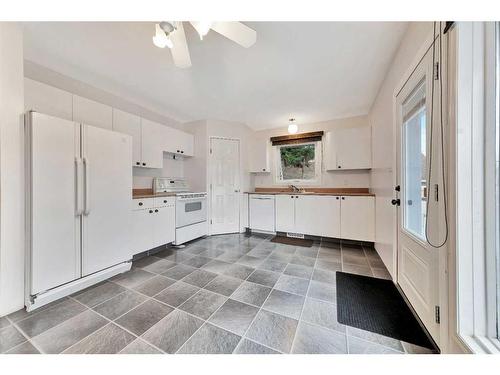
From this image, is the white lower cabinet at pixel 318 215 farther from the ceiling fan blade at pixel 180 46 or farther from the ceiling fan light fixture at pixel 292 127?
the ceiling fan blade at pixel 180 46

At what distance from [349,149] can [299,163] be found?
1.06 meters

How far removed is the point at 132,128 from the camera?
2.71m

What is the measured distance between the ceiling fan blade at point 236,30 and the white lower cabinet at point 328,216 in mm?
2676

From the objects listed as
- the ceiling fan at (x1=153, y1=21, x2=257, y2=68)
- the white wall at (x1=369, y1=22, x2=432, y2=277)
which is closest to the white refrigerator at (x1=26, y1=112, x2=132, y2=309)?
the ceiling fan at (x1=153, y1=21, x2=257, y2=68)

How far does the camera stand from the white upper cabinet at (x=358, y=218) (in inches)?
115

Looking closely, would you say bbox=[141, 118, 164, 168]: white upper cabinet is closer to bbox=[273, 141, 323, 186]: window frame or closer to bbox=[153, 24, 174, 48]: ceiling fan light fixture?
bbox=[153, 24, 174, 48]: ceiling fan light fixture

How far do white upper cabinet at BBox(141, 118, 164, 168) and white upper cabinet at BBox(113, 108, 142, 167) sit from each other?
6 cm

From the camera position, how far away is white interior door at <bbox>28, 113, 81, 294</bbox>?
1521 millimetres

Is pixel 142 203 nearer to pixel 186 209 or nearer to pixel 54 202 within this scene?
pixel 186 209

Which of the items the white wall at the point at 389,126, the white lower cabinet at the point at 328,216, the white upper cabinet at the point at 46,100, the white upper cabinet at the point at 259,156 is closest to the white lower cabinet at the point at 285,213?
the white lower cabinet at the point at 328,216

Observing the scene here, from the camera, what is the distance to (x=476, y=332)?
2.84ft
